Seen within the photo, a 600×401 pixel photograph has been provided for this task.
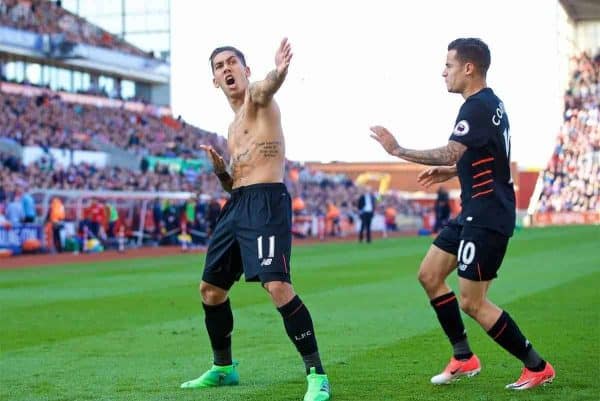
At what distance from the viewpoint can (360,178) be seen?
74.0 m

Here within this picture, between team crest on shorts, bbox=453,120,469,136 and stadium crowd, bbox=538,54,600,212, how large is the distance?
5706 cm

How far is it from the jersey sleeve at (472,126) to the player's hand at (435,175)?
2.15 feet

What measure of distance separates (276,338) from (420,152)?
4007 millimetres

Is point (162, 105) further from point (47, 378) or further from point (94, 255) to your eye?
point (47, 378)

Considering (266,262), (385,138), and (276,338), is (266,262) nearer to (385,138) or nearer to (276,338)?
(385,138)

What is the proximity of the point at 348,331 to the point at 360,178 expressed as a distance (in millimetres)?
63641

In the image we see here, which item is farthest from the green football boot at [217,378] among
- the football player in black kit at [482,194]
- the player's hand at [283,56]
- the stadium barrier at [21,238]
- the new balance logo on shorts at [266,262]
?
the stadium barrier at [21,238]

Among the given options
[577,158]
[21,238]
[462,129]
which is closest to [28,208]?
[21,238]

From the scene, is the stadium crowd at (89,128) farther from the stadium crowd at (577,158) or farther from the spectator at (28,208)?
the stadium crowd at (577,158)

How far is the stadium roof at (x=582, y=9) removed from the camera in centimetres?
7745

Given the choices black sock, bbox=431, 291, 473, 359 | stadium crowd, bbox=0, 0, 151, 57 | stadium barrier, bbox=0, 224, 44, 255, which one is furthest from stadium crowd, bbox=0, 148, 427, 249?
black sock, bbox=431, 291, 473, 359

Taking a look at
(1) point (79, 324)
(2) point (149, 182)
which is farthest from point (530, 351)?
(2) point (149, 182)

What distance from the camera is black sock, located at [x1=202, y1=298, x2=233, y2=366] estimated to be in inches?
289

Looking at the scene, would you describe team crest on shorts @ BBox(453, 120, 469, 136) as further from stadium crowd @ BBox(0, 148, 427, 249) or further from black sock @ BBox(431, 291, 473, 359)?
stadium crowd @ BBox(0, 148, 427, 249)
